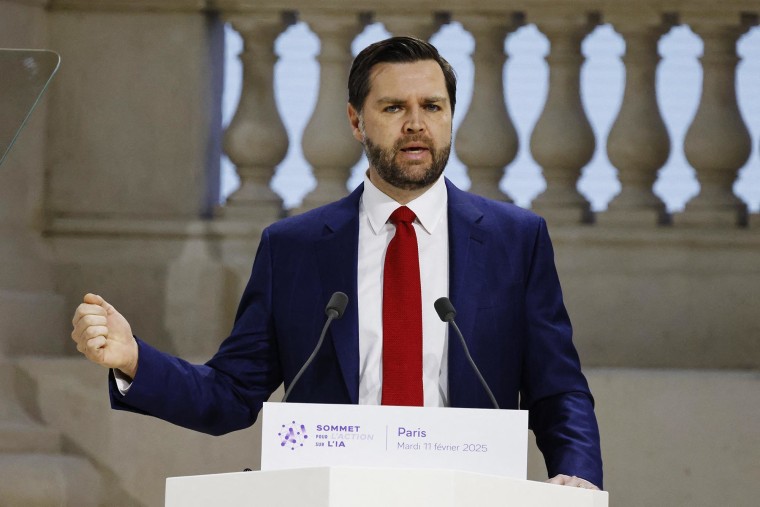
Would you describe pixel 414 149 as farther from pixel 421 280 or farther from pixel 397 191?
pixel 421 280

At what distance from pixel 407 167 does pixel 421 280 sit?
0.77 feet

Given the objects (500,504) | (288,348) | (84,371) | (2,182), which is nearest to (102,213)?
(2,182)

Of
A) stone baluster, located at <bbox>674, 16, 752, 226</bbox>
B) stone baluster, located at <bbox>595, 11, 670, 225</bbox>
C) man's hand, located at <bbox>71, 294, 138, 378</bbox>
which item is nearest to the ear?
man's hand, located at <bbox>71, 294, 138, 378</bbox>

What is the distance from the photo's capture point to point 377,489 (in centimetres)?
223

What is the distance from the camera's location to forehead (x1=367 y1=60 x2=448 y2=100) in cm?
306

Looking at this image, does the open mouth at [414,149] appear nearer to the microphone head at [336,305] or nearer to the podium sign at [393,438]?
the microphone head at [336,305]

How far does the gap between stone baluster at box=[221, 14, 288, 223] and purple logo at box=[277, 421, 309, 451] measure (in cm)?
194

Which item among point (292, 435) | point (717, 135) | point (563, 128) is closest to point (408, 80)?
point (292, 435)

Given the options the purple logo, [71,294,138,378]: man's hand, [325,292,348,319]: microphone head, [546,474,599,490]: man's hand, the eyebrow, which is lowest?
[546,474,599,490]: man's hand

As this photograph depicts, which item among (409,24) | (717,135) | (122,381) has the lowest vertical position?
(122,381)

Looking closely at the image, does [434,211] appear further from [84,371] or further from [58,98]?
[58,98]

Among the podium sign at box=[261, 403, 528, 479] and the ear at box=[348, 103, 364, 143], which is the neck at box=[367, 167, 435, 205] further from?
the podium sign at box=[261, 403, 528, 479]

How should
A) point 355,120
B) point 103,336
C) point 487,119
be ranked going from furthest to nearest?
1. point 487,119
2. point 355,120
3. point 103,336

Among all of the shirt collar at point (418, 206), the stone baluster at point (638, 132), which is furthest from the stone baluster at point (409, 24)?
the shirt collar at point (418, 206)
